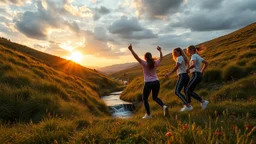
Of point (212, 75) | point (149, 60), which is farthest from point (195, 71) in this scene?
point (212, 75)

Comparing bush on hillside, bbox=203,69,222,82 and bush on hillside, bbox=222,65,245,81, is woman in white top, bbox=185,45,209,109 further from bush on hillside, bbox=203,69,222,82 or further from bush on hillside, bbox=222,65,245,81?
bush on hillside, bbox=203,69,222,82

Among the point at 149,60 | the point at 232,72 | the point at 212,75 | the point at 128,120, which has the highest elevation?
the point at 149,60

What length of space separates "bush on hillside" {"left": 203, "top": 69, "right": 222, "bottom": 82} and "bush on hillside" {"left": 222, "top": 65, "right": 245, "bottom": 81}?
70 cm

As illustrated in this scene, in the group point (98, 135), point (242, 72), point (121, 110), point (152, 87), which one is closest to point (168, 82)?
point (121, 110)

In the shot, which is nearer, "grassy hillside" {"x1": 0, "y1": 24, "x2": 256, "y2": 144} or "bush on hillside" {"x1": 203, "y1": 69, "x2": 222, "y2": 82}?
"grassy hillside" {"x1": 0, "y1": 24, "x2": 256, "y2": 144}

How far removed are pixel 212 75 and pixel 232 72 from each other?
1884 mm

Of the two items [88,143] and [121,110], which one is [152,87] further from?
[121,110]

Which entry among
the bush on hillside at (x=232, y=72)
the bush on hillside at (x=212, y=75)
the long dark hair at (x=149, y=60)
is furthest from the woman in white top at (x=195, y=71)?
the bush on hillside at (x=212, y=75)

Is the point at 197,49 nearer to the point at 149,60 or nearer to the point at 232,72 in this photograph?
the point at 149,60

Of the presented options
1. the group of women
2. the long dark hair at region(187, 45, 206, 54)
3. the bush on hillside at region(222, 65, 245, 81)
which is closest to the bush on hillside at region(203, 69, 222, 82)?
the bush on hillside at region(222, 65, 245, 81)

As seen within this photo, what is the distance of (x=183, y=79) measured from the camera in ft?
33.0

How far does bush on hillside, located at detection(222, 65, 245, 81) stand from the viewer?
18445mm

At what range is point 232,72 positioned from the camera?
18.8 meters

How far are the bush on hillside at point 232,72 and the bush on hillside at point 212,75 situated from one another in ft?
2.30
